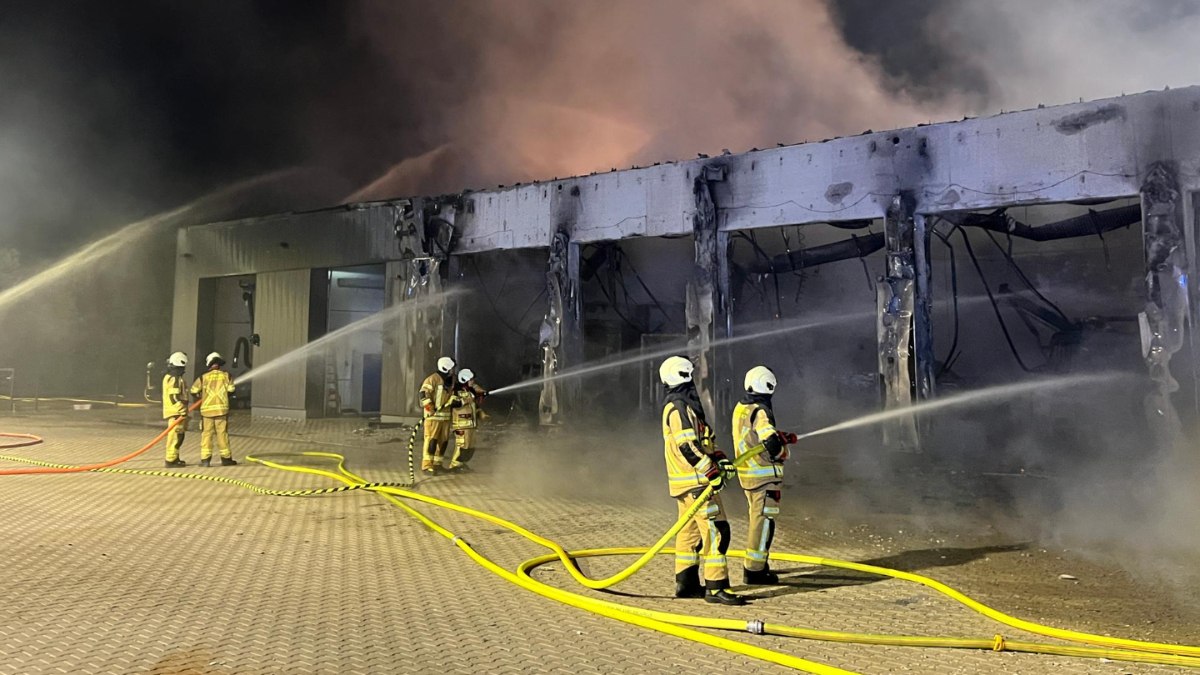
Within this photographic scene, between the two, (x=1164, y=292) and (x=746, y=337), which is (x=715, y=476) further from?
(x=746, y=337)

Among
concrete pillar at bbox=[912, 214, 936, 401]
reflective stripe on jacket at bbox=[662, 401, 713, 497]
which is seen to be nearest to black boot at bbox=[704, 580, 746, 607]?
reflective stripe on jacket at bbox=[662, 401, 713, 497]

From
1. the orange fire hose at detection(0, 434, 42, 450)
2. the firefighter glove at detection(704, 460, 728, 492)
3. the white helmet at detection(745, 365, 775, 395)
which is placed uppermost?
the white helmet at detection(745, 365, 775, 395)

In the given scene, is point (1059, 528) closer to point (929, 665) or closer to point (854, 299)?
point (929, 665)

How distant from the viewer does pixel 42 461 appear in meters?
10.6

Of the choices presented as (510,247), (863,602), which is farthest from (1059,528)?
(510,247)

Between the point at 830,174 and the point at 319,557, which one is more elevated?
the point at 830,174

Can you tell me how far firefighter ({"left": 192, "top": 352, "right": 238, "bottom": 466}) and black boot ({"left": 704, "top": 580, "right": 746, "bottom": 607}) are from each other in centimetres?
Result: 845

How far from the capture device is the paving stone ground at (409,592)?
3756 millimetres

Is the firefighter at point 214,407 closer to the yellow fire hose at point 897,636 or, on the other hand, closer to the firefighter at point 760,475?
the yellow fire hose at point 897,636

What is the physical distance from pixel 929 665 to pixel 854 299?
14.3 metres

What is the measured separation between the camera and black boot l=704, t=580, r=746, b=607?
4.79m

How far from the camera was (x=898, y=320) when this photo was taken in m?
11.6

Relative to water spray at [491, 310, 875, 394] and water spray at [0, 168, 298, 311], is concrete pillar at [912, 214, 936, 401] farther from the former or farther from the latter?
water spray at [0, 168, 298, 311]

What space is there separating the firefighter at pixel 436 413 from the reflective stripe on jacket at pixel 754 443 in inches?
224
